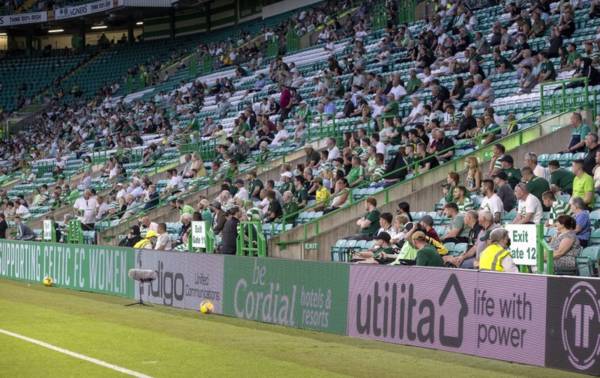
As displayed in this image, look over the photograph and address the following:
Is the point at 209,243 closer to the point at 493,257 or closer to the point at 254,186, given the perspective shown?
the point at 254,186

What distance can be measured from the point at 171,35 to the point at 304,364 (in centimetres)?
4827

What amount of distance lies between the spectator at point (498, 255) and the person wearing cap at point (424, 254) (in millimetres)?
964

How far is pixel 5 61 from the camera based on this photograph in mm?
65250

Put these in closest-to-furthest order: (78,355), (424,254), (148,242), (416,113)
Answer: (78,355), (424,254), (148,242), (416,113)

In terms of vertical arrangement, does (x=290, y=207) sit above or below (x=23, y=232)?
above

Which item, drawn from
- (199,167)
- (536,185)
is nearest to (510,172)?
(536,185)

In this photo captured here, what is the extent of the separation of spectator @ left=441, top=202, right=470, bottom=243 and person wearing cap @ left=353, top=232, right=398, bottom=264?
90 centimetres

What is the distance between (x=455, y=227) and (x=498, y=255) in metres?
3.74

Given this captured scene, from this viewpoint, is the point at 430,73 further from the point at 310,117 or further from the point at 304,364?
the point at 304,364

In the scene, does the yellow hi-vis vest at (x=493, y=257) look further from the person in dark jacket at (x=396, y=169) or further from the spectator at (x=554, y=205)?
the person in dark jacket at (x=396, y=169)

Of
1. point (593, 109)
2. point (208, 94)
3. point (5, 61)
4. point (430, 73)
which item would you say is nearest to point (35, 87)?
point (5, 61)

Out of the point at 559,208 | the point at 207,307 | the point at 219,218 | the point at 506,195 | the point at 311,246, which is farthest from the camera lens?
the point at 219,218

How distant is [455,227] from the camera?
17.2 meters

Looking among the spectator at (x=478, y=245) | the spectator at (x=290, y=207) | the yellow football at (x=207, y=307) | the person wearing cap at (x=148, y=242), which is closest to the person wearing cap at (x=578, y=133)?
the spectator at (x=478, y=245)
